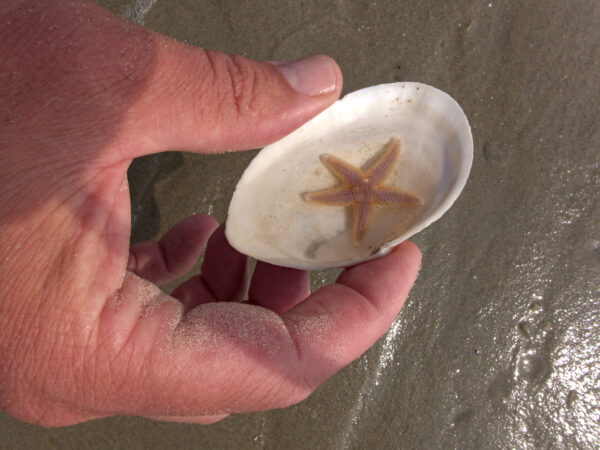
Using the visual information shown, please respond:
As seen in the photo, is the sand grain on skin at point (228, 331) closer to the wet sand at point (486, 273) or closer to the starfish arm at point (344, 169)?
the starfish arm at point (344, 169)

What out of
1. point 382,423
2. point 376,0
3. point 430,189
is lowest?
point 382,423

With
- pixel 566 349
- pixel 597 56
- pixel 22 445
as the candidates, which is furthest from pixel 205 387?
pixel 597 56

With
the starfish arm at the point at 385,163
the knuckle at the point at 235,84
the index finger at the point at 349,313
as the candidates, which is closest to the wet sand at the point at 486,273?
the starfish arm at the point at 385,163

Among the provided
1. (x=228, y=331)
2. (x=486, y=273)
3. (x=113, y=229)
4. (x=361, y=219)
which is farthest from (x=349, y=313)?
(x=486, y=273)

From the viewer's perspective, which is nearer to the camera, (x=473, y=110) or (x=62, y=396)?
(x=62, y=396)

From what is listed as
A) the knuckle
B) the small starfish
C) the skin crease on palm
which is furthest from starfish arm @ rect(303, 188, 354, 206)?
the knuckle

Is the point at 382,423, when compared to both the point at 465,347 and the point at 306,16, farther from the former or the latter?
the point at 306,16
